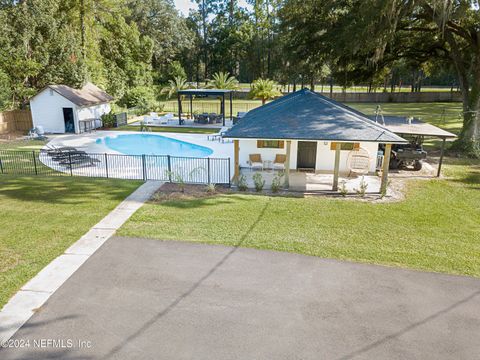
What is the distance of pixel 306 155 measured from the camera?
17141mm

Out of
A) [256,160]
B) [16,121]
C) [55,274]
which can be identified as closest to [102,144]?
[16,121]

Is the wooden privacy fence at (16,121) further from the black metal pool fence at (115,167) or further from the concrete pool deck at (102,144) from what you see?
the black metal pool fence at (115,167)

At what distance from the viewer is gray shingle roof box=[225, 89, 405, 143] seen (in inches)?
529

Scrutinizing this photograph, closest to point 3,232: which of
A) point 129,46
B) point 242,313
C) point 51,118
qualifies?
point 242,313

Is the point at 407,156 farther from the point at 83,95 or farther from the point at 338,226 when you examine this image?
the point at 83,95

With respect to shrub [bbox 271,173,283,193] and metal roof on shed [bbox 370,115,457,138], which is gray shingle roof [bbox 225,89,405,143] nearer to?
shrub [bbox 271,173,283,193]

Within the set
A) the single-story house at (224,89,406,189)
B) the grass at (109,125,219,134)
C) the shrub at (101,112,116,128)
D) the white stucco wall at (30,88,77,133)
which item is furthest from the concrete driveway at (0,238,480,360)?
the shrub at (101,112,116,128)

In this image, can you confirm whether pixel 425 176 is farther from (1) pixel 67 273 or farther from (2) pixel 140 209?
(1) pixel 67 273

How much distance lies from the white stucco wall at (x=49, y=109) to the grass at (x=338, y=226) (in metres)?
20.0

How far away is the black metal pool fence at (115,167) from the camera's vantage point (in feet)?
52.4

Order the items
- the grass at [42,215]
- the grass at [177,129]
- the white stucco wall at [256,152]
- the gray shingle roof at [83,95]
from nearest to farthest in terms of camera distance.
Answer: the grass at [42,215], the white stucco wall at [256,152], the gray shingle roof at [83,95], the grass at [177,129]

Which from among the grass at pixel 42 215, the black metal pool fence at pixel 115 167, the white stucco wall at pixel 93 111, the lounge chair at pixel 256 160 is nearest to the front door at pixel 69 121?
the white stucco wall at pixel 93 111

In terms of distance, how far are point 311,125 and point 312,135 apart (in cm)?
94

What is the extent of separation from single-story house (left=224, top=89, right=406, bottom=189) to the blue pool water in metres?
6.12
